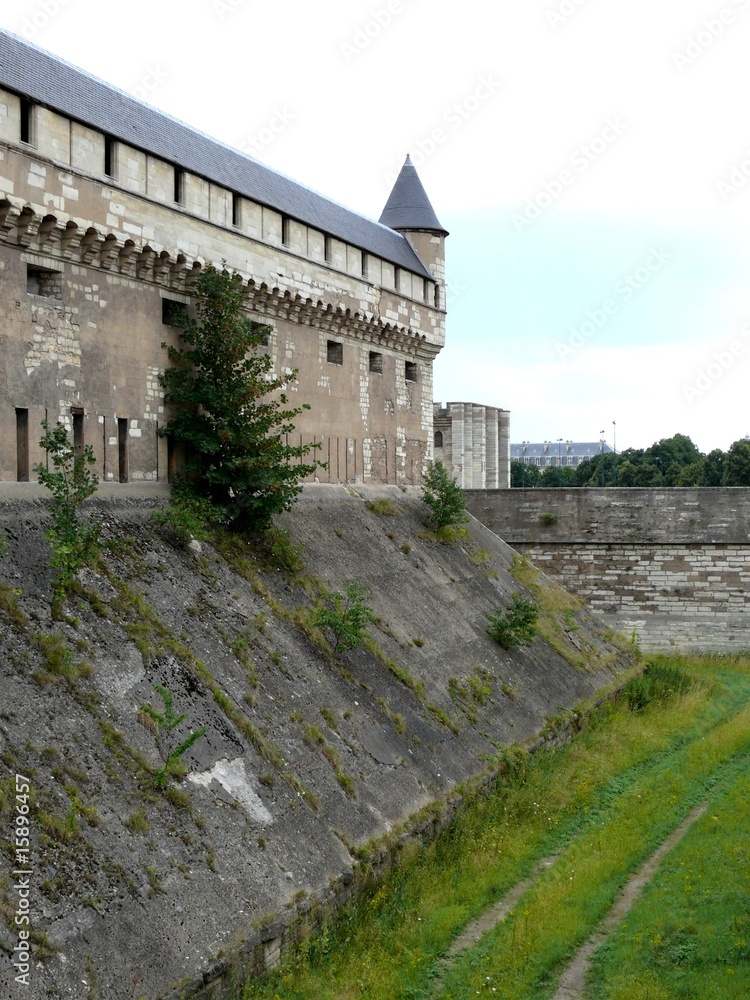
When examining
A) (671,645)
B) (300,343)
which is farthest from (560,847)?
(671,645)

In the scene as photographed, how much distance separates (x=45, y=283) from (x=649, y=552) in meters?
19.9

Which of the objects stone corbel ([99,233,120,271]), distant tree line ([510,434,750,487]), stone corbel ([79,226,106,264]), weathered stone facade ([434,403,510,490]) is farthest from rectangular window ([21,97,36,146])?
distant tree line ([510,434,750,487])

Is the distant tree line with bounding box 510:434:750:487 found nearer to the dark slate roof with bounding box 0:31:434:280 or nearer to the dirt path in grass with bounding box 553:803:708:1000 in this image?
the dark slate roof with bounding box 0:31:434:280

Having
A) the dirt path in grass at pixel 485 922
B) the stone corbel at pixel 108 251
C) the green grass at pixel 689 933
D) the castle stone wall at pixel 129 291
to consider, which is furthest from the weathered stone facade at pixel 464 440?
the dirt path in grass at pixel 485 922

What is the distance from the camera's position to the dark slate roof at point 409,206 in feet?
83.9

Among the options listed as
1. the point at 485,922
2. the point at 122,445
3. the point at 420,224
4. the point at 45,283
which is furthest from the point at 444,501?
the point at 485,922

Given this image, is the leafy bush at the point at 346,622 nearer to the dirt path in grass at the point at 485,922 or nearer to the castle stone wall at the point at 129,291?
the castle stone wall at the point at 129,291

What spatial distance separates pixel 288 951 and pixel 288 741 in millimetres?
2755

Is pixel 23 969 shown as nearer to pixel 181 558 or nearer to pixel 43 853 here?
pixel 43 853

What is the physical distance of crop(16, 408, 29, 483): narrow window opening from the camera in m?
13.1

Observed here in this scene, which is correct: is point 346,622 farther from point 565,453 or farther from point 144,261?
point 565,453

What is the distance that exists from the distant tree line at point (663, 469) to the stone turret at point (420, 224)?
1932 inches

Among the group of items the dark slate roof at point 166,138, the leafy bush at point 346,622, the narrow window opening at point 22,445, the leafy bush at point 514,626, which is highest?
the dark slate roof at point 166,138
